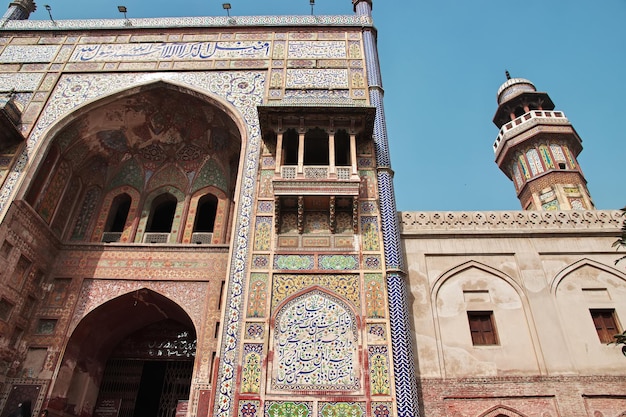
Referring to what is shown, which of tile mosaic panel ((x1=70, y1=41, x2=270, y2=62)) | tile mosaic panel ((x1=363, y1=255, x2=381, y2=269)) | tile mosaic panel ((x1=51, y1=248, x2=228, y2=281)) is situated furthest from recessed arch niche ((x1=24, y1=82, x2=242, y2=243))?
tile mosaic panel ((x1=363, y1=255, x2=381, y2=269))

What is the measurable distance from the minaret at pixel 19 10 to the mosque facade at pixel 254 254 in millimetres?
128

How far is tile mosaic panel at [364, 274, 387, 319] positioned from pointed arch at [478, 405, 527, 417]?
2.18 m


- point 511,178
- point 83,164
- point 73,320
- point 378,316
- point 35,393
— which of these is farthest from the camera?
point 511,178

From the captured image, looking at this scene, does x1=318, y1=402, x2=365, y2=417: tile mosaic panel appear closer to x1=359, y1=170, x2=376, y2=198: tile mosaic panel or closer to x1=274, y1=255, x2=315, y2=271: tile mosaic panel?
x1=274, y1=255, x2=315, y2=271: tile mosaic panel

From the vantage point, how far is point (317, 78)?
1164 cm

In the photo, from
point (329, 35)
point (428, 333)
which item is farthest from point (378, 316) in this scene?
point (329, 35)

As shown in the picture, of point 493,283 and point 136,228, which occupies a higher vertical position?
point 136,228

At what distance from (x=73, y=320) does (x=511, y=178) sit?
49.9 feet

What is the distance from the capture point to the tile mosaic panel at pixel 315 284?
8.08m

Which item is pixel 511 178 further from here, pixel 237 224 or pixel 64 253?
pixel 64 253

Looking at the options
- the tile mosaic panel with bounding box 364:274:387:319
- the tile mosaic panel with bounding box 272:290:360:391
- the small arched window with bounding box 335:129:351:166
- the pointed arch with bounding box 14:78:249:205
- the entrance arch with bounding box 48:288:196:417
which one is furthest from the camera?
the pointed arch with bounding box 14:78:249:205

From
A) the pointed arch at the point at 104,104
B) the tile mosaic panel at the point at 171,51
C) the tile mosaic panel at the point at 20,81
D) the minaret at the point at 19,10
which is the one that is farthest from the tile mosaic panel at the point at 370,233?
the minaret at the point at 19,10

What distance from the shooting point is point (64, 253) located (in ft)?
34.7

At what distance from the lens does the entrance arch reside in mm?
9609
